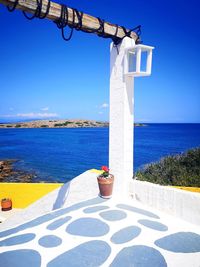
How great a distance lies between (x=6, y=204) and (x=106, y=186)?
12.6 ft

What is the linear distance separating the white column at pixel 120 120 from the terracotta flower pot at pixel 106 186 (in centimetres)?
14

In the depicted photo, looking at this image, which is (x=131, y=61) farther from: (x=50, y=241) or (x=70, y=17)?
(x=50, y=241)

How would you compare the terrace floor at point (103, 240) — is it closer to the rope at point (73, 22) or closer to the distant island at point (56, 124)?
the rope at point (73, 22)

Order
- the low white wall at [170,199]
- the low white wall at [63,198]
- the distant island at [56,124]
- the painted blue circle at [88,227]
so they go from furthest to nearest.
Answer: the distant island at [56,124], the low white wall at [63,198], the low white wall at [170,199], the painted blue circle at [88,227]

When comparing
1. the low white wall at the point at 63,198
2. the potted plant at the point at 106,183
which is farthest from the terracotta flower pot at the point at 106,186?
the low white wall at the point at 63,198

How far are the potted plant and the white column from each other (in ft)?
0.45

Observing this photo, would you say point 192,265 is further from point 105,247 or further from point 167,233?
point 105,247

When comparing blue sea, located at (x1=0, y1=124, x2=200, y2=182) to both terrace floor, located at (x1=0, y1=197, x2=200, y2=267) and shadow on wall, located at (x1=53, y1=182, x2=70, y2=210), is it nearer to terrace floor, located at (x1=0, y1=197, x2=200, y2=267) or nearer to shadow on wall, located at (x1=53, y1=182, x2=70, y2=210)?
shadow on wall, located at (x1=53, y1=182, x2=70, y2=210)

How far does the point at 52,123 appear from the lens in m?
115

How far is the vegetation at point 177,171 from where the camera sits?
690 centimetres

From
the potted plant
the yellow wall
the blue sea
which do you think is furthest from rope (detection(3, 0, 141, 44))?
the blue sea

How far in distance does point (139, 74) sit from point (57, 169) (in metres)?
22.2

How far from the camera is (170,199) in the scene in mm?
3695

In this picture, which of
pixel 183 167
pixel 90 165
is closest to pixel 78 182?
pixel 183 167
